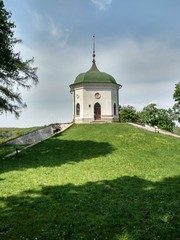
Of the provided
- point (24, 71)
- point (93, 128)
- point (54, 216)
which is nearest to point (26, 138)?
point (93, 128)

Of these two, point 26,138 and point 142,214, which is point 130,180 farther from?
point 26,138

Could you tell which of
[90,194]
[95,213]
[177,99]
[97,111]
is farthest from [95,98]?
[95,213]

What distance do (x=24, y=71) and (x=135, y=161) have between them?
51.7 ft

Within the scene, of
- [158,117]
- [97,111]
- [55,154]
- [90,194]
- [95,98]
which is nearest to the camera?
[90,194]

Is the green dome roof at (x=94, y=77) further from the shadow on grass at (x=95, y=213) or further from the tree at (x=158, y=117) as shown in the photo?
the shadow on grass at (x=95, y=213)

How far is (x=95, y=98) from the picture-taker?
44.8 m

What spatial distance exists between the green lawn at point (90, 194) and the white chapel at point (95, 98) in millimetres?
18629

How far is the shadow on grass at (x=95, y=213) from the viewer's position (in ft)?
27.7

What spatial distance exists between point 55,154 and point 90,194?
1170 centimetres

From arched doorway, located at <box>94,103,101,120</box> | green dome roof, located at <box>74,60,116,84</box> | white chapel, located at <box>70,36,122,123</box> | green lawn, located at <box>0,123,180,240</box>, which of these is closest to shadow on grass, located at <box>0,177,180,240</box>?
green lawn, located at <box>0,123,180,240</box>

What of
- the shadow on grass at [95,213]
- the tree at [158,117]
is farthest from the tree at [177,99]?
the shadow on grass at [95,213]

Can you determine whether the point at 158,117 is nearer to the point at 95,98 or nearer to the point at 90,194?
the point at 95,98

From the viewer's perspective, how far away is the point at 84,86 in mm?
44531

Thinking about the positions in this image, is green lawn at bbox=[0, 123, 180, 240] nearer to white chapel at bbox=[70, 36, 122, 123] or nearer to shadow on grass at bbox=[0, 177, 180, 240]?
shadow on grass at bbox=[0, 177, 180, 240]
